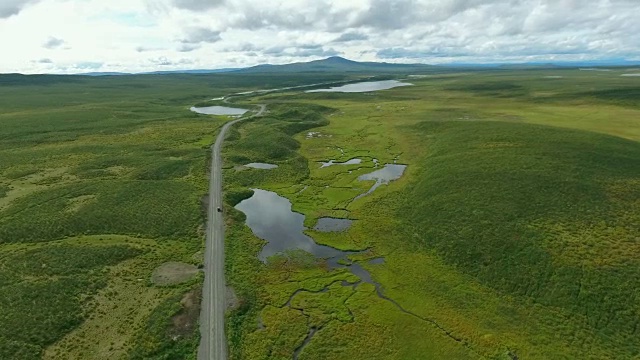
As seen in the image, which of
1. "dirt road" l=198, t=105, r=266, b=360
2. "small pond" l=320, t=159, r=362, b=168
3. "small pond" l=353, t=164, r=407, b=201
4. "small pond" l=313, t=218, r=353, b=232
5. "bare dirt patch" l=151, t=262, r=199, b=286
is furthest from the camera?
"small pond" l=320, t=159, r=362, b=168

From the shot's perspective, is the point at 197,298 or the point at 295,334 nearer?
the point at 295,334

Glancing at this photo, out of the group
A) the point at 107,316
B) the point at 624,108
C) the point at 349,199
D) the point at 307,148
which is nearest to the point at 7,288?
the point at 107,316

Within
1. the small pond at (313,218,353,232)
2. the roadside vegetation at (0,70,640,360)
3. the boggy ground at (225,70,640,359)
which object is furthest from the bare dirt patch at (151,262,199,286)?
the small pond at (313,218,353,232)

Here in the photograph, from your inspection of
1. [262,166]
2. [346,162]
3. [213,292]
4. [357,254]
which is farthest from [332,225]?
[262,166]

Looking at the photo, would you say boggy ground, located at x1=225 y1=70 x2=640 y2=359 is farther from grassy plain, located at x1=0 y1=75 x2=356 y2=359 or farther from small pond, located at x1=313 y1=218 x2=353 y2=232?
grassy plain, located at x1=0 y1=75 x2=356 y2=359

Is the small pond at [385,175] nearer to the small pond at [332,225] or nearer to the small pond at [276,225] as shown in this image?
the small pond at [332,225]

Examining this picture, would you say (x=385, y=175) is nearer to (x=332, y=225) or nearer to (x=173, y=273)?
(x=332, y=225)

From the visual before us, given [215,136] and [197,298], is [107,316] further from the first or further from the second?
[215,136]
